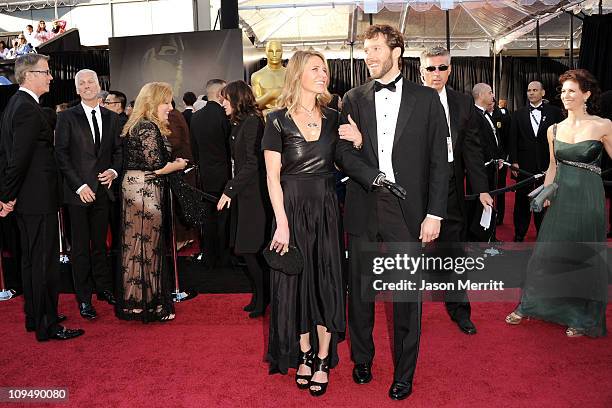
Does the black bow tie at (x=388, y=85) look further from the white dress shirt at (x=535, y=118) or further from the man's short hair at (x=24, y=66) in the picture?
the white dress shirt at (x=535, y=118)

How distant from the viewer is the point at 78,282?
4.53 metres

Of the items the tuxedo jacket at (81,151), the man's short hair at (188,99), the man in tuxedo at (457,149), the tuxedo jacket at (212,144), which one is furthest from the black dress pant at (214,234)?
the man in tuxedo at (457,149)

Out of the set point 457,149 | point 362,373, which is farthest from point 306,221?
point 457,149

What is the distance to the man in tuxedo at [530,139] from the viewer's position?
689 centimetres

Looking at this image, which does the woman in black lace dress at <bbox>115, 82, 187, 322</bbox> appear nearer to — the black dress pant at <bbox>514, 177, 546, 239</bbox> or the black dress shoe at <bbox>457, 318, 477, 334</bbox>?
the black dress shoe at <bbox>457, 318, 477, 334</bbox>

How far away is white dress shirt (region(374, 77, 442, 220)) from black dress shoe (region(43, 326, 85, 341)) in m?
2.45

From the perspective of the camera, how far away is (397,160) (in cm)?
290

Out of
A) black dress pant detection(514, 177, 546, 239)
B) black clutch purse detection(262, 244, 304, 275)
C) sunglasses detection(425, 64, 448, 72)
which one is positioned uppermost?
sunglasses detection(425, 64, 448, 72)

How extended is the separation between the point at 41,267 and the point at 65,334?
19.1 inches

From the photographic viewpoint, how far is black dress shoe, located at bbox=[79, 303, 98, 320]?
4473 millimetres

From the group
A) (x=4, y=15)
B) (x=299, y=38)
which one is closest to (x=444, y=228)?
(x=299, y=38)

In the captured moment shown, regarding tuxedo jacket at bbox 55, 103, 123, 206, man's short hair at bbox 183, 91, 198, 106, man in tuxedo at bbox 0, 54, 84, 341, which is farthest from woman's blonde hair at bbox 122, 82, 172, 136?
man's short hair at bbox 183, 91, 198, 106

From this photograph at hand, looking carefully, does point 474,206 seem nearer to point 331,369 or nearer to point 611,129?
point 611,129

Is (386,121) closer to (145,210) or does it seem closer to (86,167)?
(145,210)
